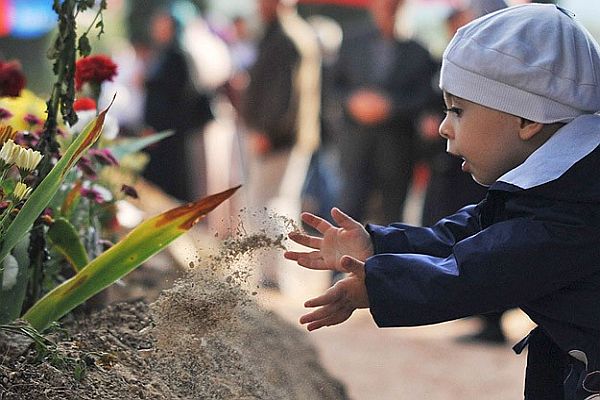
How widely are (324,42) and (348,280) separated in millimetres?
7041

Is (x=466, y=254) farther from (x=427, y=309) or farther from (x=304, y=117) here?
(x=304, y=117)

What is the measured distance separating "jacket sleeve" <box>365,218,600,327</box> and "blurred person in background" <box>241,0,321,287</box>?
6.10 metres

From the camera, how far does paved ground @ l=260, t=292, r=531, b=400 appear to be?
5.40 meters

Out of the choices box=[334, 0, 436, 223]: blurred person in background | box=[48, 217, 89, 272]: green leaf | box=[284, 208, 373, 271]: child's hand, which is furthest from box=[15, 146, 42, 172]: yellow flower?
box=[334, 0, 436, 223]: blurred person in background

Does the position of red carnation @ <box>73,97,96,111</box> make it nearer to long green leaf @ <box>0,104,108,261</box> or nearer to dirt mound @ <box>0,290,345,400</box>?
dirt mound @ <box>0,290,345,400</box>

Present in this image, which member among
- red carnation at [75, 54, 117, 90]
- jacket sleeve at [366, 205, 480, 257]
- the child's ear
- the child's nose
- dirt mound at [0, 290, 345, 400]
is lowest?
dirt mound at [0, 290, 345, 400]

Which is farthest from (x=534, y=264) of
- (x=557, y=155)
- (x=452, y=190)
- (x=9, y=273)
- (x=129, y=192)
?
(x=452, y=190)

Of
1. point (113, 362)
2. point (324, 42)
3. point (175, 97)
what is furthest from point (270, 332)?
point (175, 97)

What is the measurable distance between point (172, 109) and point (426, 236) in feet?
25.5

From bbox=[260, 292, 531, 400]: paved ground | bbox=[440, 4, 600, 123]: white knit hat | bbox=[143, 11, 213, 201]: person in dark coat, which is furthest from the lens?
bbox=[143, 11, 213, 201]: person in dark coat

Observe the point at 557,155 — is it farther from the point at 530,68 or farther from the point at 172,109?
the point at 172,109

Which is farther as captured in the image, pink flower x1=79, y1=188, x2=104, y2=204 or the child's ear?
pink flower x1=79, y1=188, x2=104, y2=204

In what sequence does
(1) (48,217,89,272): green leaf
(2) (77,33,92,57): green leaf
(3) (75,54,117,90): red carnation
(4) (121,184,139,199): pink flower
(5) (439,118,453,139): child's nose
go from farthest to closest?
(4) (121,184,139,199): pink flower
(3) (75,54,117,90): red carnation
(1) (48,217,89,272): green leaf
(2) (77,33,92,57): green leaf
(5) (439,118,453,139): child's nose

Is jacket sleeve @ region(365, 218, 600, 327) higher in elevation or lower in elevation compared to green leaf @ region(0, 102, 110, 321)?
lower
